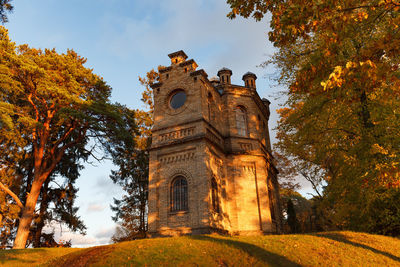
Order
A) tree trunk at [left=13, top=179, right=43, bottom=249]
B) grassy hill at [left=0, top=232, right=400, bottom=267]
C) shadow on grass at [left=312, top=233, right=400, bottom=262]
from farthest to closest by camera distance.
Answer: tree trunk at [left=13, top=179, right=43, bottom=249] → shadow on grass at [left=312, top=233, right=400, bottom=262] → grassy hill at [left=0, top=232, right=400, bottom=267]

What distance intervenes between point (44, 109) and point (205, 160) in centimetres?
1401

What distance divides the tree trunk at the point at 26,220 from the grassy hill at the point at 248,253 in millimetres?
6850

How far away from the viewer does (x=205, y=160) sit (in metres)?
16.8

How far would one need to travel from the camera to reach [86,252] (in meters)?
12.0

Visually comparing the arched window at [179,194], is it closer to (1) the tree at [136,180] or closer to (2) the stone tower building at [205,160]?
(2) the stone tower building at [205,160]

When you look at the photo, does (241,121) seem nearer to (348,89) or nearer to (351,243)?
(348,89)

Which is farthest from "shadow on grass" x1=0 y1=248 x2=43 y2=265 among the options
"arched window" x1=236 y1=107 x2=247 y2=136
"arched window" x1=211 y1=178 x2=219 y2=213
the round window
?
"arched window" x1=236 y1=107 x2=247 y2=136

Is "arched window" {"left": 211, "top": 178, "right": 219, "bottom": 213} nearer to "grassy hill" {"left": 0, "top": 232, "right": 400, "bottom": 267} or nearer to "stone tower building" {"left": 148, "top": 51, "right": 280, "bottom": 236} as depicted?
"stone tower building" {"left": 148, "top": 51, "right": 280, "bottom": 236}

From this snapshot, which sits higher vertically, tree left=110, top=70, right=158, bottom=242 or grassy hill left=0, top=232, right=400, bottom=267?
tree left=110, top=70, right=158, bottom=242

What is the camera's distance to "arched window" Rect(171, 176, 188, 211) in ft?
54.9

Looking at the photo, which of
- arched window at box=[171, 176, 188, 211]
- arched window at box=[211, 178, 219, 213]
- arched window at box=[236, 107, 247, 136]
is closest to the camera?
arched window at box=[171, 176, 188, 211]

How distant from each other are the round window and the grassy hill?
947cm

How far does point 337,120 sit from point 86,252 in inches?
503

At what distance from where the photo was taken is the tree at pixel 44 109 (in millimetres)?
19422
